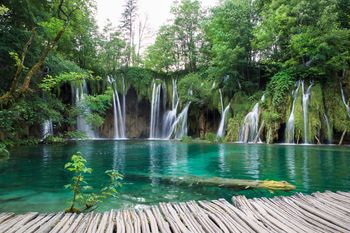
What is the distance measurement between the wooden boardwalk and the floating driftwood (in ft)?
7.25

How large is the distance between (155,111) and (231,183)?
23196 millimetres

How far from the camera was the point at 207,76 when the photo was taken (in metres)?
29.4

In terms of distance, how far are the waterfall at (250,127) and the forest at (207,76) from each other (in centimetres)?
8

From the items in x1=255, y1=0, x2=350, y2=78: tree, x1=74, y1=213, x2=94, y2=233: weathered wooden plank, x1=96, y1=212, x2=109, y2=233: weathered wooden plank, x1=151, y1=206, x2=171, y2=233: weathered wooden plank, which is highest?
A: x1=255, y1=0, x2=350, y2=78: tree

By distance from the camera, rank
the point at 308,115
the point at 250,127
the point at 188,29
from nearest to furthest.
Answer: the point at 308,115
the point at 250,127
the point at 188,29

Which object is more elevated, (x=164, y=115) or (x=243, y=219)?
(x=164, y=115)

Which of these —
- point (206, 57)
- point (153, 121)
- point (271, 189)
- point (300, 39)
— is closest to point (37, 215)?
point (271, 189)

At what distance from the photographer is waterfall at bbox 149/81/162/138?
1172 inches

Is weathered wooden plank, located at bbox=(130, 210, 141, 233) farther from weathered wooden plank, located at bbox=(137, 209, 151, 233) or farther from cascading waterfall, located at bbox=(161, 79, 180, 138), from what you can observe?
cascading waterfall, located at bbox=(161, 79, 180, 138)

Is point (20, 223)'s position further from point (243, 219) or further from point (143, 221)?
point (243, 219)

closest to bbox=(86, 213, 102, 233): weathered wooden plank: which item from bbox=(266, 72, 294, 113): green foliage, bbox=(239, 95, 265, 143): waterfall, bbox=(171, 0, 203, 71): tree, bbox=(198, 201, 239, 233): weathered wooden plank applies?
bbox=(198, 201, 239, 233): weathered wooden plank

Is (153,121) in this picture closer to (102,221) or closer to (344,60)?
(344,60)

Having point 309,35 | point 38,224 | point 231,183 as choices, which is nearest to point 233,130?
point 309,35

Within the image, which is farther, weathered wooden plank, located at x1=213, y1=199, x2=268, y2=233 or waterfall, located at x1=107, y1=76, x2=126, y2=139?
waterfall, located at x1=107, y1=76, x2=126, y2=139
